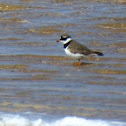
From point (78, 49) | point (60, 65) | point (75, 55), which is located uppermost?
point (78, 49)

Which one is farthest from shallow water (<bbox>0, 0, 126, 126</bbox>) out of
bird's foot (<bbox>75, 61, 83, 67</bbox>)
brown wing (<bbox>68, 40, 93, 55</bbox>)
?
brown wing (<bbox>68, 40, 93, 55</bbox>)

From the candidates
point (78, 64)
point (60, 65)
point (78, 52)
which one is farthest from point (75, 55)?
point (60, 65)

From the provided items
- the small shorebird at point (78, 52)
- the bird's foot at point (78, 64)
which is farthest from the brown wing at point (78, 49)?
the bird's foot at point (78, 64)

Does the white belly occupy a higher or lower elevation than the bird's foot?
higher

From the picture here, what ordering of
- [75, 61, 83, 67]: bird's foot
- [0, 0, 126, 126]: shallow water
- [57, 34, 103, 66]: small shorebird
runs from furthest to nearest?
[57, 34, 103, 66]: small shorebird
[75, 61, 83, 67]: bird's foot
[0, 0, 126, 126]: shallow water

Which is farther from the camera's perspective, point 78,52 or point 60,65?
point 78,52

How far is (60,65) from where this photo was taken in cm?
1402

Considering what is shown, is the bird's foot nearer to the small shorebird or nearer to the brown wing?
the small shorebird

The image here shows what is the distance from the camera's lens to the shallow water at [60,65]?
1051 centimetres

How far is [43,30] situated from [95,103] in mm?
6867

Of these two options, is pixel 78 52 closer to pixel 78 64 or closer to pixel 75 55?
pixel 75 55

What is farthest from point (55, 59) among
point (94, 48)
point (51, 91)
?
point (51, 91)

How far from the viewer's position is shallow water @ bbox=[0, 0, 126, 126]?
10.5 metres

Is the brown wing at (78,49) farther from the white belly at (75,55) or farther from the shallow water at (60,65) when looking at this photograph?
the shallow water at (60,65)
